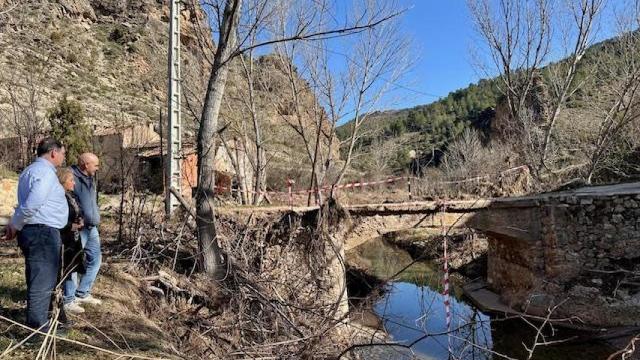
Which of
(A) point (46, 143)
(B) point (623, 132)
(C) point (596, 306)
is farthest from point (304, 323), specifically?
(B) point (623, 132)

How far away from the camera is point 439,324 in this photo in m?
11.6

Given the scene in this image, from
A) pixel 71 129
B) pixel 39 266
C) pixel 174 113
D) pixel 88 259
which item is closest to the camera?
pixel 39 266

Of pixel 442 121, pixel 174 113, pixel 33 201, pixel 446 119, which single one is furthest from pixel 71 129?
pixel 446 119

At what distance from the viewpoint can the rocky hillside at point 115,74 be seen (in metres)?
17.0

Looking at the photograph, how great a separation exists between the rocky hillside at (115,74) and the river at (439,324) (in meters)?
6.89

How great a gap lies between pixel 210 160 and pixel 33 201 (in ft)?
7.70

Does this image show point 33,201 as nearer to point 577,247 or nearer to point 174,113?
point 174,113

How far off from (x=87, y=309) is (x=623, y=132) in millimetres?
20246

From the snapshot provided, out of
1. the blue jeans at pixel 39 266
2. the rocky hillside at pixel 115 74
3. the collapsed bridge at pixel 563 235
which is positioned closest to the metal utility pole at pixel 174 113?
the collapsed bridge at pixel 563 235

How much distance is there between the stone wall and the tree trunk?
25.8ft

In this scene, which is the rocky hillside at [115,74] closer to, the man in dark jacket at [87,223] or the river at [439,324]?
the river at [439,324]

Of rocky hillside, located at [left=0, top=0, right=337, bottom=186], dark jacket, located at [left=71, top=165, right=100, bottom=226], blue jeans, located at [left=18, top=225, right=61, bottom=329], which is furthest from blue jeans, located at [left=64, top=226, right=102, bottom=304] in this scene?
rocky hillside, located at [left=0, top=0, right=337, bottom=186]

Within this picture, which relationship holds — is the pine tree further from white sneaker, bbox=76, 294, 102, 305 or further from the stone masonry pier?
white sneaker, bbox=76, 294, 102, 305

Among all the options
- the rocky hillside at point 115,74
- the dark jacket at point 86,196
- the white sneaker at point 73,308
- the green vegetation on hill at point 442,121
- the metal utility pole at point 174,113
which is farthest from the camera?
the green vegetation on hill at point 442,121
